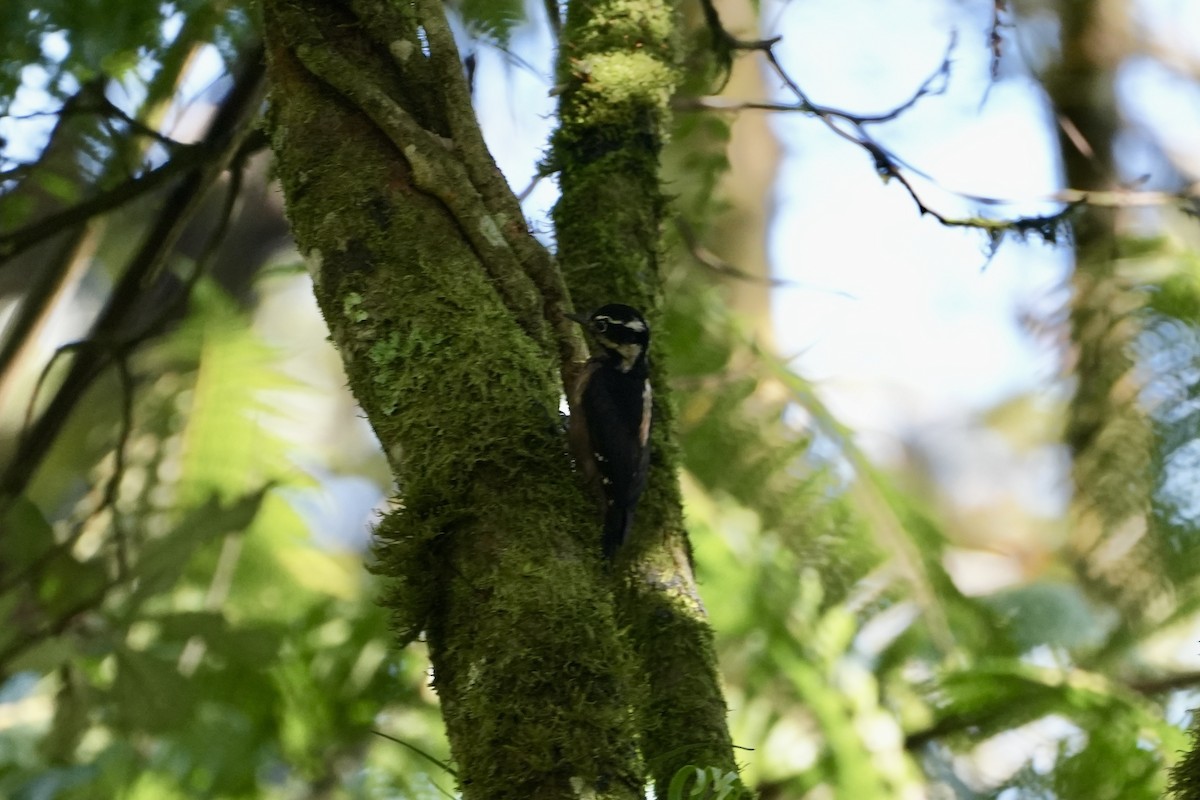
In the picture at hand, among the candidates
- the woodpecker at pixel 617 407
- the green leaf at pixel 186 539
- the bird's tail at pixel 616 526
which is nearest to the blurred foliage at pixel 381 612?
the green leaf at pixel 186 539

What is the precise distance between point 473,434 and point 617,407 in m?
1.18

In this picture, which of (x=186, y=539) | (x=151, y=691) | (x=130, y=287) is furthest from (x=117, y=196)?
(x=151, y=691)

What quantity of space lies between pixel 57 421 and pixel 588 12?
232cm

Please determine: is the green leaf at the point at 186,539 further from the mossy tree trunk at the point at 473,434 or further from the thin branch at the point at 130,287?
the mossy tree trunk at the point at 473,434

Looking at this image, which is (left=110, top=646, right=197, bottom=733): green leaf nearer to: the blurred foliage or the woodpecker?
the blurred foliage

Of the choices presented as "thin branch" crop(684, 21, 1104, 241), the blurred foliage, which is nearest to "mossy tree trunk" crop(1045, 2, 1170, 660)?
the blurred foliage

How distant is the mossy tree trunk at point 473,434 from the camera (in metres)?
1.88

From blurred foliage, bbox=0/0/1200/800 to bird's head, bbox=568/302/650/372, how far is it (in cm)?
77

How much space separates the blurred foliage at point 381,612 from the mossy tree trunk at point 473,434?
130 cm

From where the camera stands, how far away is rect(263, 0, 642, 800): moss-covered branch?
1.87m

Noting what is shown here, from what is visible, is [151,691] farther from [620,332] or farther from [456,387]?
[456,387]

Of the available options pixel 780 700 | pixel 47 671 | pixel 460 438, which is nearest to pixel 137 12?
pixel 47 671

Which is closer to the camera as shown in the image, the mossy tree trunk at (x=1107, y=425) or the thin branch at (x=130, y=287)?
the thin branch at (x=130, y=287)

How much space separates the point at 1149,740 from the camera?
4.07 meters
